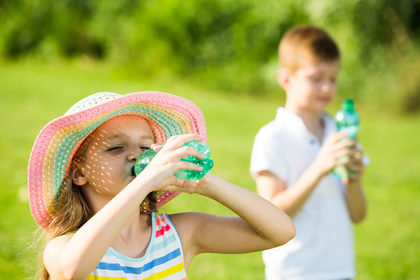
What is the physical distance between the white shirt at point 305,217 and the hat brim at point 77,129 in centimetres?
94

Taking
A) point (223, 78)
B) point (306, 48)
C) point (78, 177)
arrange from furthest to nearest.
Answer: point (223, 78)
point (306, 48)
point (78, 177)

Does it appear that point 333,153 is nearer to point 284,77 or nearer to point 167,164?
point 284,77

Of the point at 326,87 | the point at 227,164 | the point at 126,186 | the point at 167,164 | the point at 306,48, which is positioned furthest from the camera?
the point at 227,164

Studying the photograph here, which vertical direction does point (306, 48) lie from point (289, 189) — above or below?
above

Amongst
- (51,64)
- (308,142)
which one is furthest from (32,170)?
(51,64)

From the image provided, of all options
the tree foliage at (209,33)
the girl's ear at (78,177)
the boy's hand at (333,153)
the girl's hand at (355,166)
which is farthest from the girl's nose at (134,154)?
the tree foliage at (209,33)

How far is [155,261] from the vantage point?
6.22 feet

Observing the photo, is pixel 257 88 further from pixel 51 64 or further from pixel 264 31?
pixel 51 64

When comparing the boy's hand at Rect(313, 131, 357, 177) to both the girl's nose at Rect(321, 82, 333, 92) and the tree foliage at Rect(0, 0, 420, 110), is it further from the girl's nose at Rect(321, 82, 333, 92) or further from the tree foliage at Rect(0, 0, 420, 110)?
the tree foliage at Rect(0, 0, 420, 110)

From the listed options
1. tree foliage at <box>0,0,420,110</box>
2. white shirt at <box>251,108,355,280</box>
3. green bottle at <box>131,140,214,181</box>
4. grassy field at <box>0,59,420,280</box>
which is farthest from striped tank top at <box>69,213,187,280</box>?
tree foliage at <box>0,0,420,110</box>

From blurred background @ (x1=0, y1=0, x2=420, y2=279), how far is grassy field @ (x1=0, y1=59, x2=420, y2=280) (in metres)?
0.02

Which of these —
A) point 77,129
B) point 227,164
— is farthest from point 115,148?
point 227,164

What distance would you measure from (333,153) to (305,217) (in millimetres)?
417

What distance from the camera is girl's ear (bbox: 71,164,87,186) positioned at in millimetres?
1964
